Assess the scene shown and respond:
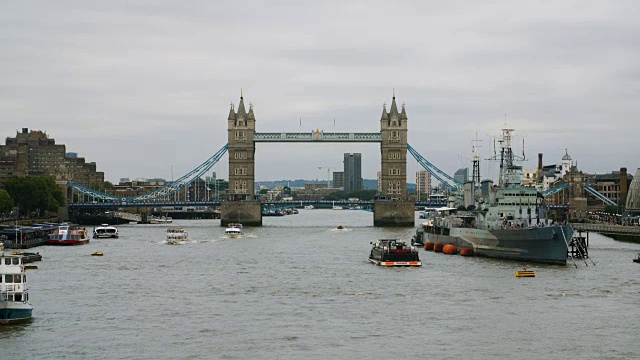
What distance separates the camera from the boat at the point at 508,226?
69.0 meters

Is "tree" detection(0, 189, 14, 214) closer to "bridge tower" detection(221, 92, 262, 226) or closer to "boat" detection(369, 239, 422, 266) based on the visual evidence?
"bridge tower" detection(221, 92, 262, 226)

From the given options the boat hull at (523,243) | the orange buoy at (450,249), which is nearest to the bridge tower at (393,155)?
the orange buoy at (450,249)

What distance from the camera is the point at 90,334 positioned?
41.9 m

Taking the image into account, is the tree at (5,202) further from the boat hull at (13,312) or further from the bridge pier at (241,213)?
the boat hull at (13,312)

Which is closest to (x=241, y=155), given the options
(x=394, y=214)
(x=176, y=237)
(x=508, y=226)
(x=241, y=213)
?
(x=241, y=213)

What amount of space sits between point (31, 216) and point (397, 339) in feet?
363

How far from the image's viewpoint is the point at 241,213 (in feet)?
475

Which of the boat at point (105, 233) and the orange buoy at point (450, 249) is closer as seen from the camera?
the orange buoy at point (450, 249)

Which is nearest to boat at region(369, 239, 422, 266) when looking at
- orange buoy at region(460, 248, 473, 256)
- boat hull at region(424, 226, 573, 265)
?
boat hull at region(424, 226, 573, 265)

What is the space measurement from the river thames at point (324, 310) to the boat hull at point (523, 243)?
1.11 m

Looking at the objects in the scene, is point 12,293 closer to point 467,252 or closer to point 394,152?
point 467,252

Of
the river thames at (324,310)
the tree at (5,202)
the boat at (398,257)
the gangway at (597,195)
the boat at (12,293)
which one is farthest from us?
the gangway at (597,195)

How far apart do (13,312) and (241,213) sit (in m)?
102

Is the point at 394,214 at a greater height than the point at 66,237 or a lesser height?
greater
